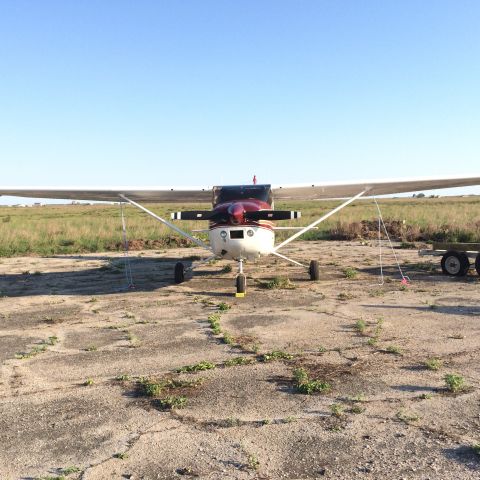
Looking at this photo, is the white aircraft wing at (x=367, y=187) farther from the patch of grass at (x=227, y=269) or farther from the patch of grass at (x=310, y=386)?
the patch of grass at (x=310, y=386)

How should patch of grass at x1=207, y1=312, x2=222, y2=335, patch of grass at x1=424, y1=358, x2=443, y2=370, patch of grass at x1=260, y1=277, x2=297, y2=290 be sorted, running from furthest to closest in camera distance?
patch of grass at x1=260, y1=277, x2=297, y2=290
patch of grass at x1=207, y1=312, x2=222, y2=335
patch of grass at x1=424, y1=358, x2=443, y2=370

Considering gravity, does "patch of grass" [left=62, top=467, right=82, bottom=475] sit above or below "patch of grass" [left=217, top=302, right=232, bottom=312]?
above

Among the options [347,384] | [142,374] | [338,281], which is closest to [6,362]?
[142,374]

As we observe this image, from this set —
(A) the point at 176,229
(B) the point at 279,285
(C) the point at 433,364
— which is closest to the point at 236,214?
(B) the point at 279,285

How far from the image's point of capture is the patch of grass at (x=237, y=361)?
551cm

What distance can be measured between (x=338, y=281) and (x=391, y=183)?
317 cm

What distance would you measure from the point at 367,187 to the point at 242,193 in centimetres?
389

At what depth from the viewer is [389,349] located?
19.5ft

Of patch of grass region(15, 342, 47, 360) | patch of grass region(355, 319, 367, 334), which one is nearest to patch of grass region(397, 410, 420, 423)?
patch of grass region(355, 319, 367, 334)

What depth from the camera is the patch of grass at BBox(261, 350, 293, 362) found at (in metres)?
5.66

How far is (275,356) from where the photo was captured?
18.8 ft

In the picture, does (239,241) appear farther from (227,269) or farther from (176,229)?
(227,269)

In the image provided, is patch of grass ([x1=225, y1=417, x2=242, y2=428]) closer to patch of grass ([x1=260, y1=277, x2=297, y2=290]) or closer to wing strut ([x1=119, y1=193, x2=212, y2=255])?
patch of grass ([x1=260, y1=277, x2=297, y2=290])

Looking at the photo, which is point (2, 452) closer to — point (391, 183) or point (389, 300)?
point (389, 300)
